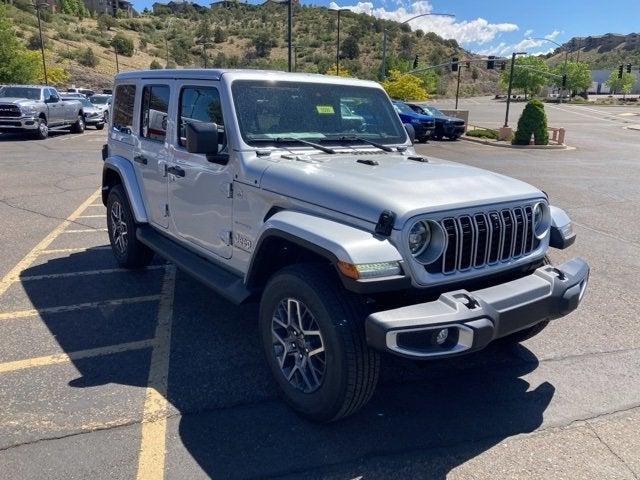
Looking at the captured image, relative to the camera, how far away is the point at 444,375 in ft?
12.7

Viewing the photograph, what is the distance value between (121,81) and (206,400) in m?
3.79

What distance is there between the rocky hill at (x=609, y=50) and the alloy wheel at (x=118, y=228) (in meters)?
166

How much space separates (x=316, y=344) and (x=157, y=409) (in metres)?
1.05

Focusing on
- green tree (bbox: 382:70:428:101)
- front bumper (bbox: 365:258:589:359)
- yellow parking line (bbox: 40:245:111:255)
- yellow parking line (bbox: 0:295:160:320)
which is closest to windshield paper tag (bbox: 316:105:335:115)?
front bumper (bbox: 365:258:589:359)

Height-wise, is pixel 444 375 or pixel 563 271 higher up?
pixel 563 271

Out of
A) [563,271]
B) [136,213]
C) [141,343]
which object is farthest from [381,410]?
[136,213]

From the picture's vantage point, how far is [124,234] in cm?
580

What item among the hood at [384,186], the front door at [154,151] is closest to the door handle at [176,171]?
the front door at [154,151]

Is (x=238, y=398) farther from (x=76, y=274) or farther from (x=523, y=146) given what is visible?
(x=523, y=146)

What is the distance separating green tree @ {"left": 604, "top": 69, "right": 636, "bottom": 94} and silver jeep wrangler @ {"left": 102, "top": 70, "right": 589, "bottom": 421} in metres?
109

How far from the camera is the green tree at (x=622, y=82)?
104m

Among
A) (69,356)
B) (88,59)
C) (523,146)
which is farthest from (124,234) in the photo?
(88,59)

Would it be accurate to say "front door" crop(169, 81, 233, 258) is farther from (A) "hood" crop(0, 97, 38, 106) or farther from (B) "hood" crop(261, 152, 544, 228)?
(A) "hood" crop(0, 97, 38, 106)

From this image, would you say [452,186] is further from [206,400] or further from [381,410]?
[206,400]
